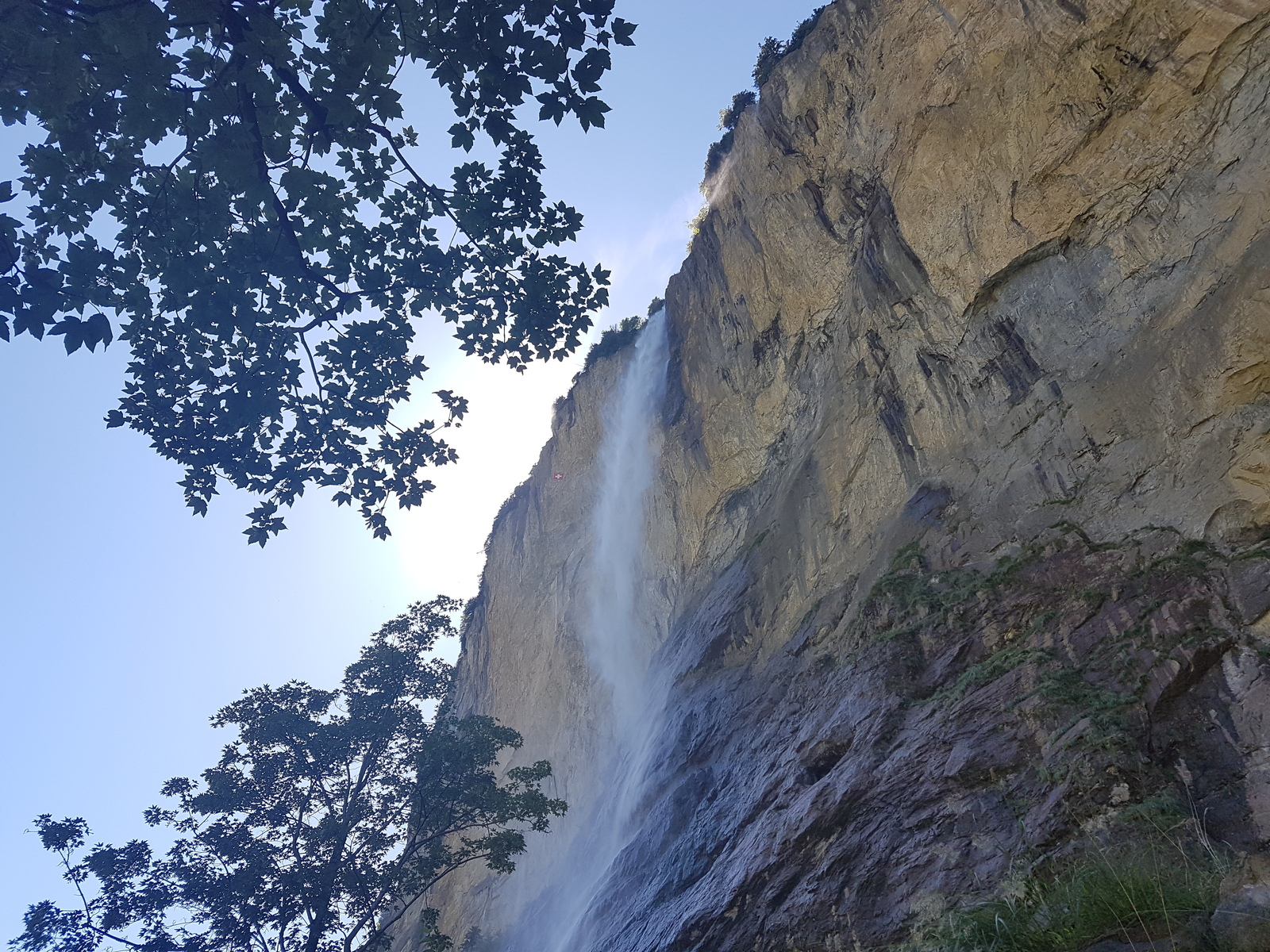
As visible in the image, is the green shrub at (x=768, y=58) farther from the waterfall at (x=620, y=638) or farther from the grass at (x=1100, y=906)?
the grass at (x=1100, y=906)

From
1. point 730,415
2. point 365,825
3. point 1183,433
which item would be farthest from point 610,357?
point 1183,433

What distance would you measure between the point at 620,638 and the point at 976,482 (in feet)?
51.9

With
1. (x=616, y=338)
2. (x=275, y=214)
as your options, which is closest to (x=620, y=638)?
(x=616, y=338)

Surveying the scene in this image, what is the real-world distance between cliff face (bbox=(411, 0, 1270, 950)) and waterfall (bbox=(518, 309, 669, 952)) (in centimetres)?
174

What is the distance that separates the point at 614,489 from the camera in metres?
27.8

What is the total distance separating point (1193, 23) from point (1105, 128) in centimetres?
137

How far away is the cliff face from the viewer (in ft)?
23.8

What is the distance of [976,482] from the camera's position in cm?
1093

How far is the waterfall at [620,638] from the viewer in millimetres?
16734

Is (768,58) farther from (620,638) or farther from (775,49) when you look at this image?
(620,638)

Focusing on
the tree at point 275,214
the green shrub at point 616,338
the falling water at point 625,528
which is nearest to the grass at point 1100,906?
the tree at point 275,214

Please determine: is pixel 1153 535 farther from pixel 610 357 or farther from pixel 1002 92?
pixel 610 357

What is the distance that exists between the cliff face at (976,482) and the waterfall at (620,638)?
1741mm

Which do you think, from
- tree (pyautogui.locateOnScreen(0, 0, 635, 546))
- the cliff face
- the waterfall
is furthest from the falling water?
tree (pyautogui.locateOnScreen(0, 0, 635, 546))
